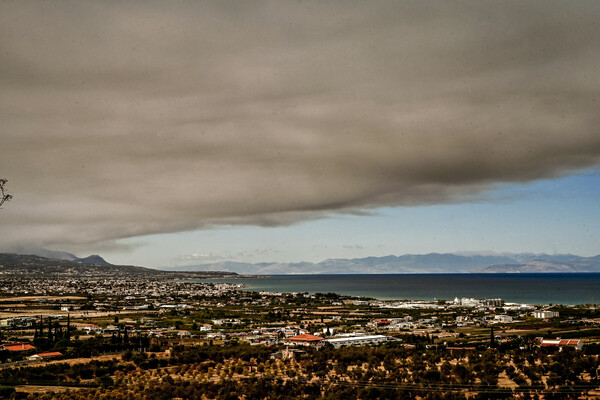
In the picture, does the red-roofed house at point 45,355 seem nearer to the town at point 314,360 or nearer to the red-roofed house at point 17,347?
the town at point 314,360

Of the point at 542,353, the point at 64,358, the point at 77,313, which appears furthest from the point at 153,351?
the point at 77,313

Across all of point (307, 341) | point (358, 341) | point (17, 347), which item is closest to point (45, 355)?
point (17, 347)

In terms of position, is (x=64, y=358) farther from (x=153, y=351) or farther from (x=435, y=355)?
(x=435, y=355)

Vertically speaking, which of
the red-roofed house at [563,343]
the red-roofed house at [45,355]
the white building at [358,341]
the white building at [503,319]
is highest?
the red-roofed house at [563,343]

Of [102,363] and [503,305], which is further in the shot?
[503,305]

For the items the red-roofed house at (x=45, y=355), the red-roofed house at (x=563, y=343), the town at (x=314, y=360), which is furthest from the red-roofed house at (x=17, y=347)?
the red-roofed house at (x=563, y=343)

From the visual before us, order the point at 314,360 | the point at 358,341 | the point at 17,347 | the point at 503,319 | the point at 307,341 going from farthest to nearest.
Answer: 1. the point at 503,319
2. the point at 358,341
3. the point at 307,341
4. the point at 17,347
5. the point at 314,360

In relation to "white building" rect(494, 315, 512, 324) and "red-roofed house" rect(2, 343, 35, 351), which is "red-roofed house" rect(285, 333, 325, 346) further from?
"white building" rect(494, 315, 512, 324)

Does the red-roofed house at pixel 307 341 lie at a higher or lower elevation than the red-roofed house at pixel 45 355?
higher

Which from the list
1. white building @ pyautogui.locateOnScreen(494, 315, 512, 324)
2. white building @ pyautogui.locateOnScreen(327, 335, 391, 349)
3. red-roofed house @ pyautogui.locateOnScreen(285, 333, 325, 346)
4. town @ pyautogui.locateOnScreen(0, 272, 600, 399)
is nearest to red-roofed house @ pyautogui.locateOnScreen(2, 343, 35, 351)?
town @ pyautogui.locateOnScreen(0, 272, 600, 399)

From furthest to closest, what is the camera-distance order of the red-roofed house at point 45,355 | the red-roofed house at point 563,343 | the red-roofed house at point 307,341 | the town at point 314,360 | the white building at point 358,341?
the white building at point 358,341, the red-roofed house at point 307,341, the red-roofed house at point 45,355, the red-roofed house at point 563,343, the town at point 314,360

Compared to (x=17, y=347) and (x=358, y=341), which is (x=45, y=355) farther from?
(x=358, y=341)
